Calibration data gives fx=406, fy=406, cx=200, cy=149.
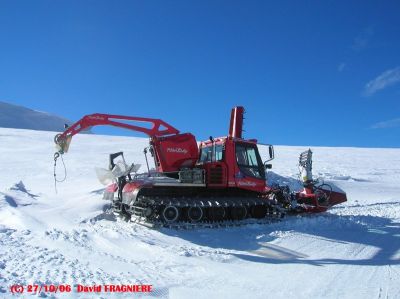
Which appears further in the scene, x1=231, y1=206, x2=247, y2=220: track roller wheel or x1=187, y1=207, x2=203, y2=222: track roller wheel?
x1=231, y1=206, x2=247, y2=220: track roller wheel

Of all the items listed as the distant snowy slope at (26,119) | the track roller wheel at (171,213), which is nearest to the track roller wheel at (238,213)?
the track roller wheel at (171,213)

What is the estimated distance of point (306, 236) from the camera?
9.67m

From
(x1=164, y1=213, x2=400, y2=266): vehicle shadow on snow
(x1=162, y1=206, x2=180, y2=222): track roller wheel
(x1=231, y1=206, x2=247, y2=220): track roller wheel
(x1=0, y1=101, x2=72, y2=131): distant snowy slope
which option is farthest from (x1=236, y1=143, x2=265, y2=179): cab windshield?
(x1=0, y1=101, x2=72, y2=131): distant snowy slope

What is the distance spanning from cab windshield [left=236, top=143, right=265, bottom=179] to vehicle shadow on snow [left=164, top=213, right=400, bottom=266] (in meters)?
1.64

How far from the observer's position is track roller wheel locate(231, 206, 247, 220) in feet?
37.2

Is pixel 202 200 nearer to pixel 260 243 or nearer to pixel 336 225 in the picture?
pixel 260 243

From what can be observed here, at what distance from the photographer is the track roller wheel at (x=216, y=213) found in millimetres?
11023

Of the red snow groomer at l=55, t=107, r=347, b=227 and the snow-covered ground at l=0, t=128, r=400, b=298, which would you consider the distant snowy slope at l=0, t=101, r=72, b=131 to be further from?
the snow-covered ground at l=0, t=128, r=400, b=298

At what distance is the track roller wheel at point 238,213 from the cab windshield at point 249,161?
1095 mm

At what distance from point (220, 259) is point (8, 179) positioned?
59.9 ft

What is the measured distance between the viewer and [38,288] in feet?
16.6

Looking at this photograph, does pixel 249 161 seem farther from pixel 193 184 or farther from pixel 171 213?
pixel 171 213

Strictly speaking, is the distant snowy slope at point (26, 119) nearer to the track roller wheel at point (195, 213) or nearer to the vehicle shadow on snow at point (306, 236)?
the track roller wheel at point (195, 213)

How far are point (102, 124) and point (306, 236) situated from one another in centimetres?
620
